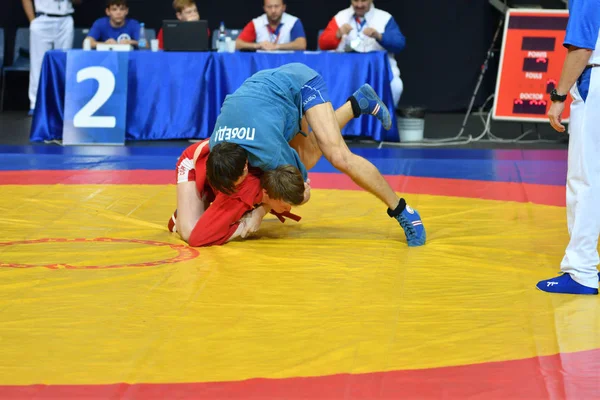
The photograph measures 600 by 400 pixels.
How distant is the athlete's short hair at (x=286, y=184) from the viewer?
3.70 metres

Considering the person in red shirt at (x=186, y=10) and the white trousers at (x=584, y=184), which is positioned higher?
the person in red shirt at (x=186, y=10)

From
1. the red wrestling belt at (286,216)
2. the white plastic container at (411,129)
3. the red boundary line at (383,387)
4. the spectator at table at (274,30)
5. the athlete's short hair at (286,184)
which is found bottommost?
the white plastic container at (411,129)

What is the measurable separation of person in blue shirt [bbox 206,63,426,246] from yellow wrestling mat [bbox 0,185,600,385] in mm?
239

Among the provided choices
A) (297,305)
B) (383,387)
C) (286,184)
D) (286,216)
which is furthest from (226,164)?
(383,387)

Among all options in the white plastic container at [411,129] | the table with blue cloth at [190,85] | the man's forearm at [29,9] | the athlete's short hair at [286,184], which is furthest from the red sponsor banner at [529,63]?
the man's forearm at [29,9]

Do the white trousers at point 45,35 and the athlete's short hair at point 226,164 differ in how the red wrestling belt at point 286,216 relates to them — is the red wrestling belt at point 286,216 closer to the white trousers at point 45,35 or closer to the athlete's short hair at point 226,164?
the athlete's short hair at point 226,164

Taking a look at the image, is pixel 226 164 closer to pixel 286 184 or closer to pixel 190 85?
pixel 286 184

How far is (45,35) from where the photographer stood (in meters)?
9.52

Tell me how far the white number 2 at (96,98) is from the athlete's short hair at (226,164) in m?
3.96

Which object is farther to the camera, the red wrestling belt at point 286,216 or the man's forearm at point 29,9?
the man's forearm at point 29,9

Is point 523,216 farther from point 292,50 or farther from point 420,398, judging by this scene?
point 292,50

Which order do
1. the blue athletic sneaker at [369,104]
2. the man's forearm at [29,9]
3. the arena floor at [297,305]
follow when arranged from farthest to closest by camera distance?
the man's forearm at [29,9]
the blue athletic sneaker at [369,104]
the arena floor at [297,305]

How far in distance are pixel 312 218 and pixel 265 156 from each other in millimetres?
896

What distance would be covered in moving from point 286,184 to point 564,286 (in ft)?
3.92
